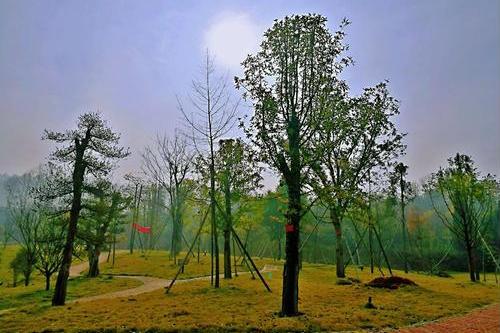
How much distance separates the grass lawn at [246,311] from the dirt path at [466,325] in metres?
0.57

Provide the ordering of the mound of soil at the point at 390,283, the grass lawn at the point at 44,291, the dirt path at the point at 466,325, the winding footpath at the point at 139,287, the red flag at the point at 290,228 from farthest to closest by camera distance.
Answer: the mound of soil at the point at 390,283 < the winding footpath at the point at 139,287 < the grass lawn at the point at 44,291 < the red flag at the point at 290,228 < the dirt path at the point at 466,325

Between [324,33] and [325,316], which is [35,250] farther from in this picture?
[324,33]

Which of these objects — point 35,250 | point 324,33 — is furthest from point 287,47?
point 35,250

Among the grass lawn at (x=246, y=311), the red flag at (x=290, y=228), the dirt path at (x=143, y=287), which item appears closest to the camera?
the grass lawn at (x=246, y=311)

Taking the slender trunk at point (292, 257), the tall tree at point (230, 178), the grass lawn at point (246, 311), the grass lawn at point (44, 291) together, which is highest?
the tall tree at point (230, 178)

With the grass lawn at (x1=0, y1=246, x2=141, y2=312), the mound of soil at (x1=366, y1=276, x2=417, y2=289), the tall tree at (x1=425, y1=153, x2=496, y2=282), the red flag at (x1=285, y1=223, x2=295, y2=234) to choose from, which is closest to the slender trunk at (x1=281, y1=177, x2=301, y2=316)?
the red flag at (x1=285, y1=223, x2=295, y2=234)

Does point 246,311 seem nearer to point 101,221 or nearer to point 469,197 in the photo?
point 101,221

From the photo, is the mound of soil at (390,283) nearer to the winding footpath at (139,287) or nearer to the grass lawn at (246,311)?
the grass lawn at (246,311)

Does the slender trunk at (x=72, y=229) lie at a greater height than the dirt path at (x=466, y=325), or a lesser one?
greater

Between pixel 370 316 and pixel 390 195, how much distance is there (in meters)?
22.6

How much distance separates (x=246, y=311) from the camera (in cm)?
1337

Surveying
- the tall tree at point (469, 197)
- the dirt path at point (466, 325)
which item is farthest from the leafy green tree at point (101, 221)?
the tall tree at point (469, 197)

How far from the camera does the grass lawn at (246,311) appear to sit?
11.2m

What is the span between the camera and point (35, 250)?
24219mm
